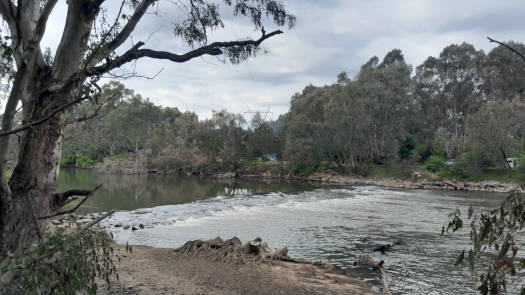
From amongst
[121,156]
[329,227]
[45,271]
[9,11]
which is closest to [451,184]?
[329,227]

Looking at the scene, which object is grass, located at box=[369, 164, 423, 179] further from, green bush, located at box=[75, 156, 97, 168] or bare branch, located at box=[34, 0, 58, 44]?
green bush, located at box=[75, 156, 97, 168]

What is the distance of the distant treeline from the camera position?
36.1 metres

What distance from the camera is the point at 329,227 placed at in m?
15.0

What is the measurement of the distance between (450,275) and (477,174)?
3040cm

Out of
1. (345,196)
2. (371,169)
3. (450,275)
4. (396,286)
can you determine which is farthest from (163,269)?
(371,169)

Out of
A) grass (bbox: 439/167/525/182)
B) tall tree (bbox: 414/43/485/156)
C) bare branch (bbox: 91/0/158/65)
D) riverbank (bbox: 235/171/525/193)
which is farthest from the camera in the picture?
tall tree (bbox: 414/43/485/156)

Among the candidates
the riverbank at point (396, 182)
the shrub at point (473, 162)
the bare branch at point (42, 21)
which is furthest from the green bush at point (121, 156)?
the bare branch at point (42, 21)

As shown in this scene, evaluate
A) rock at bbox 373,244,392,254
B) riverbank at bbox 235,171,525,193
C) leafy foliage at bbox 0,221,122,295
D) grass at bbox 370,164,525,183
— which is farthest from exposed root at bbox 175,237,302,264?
grass at bbox 370,164,525,183

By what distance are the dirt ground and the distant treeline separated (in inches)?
1232

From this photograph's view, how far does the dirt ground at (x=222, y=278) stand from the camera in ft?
21.9

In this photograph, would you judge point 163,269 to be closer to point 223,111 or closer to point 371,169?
point 371,169

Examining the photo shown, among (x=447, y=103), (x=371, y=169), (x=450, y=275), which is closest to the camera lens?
(x=450, y=275)

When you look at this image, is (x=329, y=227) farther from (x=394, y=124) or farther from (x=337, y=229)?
(x=394, y=124)

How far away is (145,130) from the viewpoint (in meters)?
64.8
